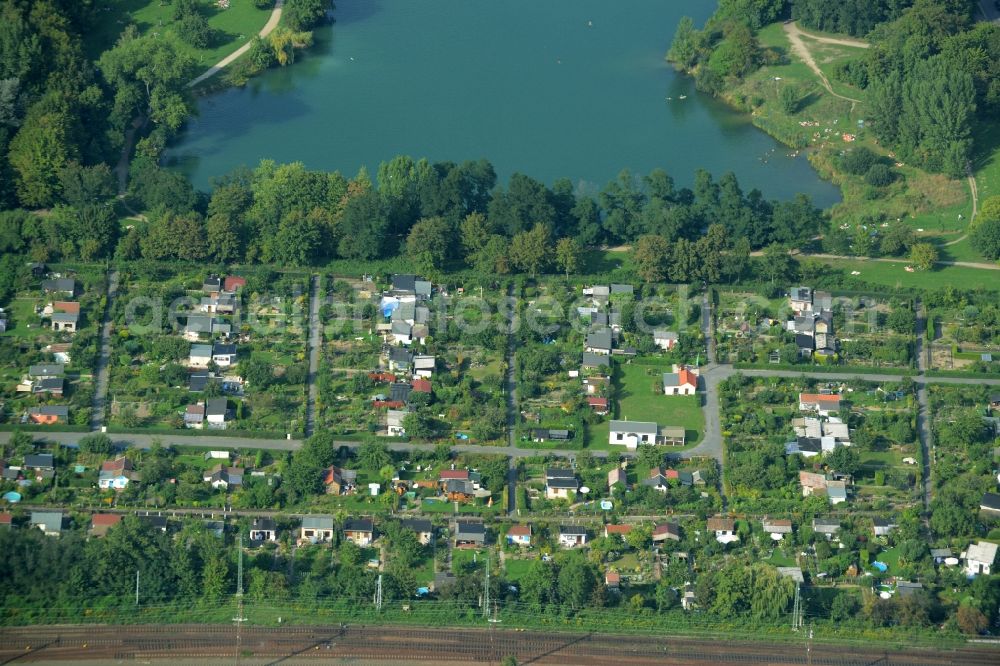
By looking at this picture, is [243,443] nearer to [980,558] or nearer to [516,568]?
[516,568]

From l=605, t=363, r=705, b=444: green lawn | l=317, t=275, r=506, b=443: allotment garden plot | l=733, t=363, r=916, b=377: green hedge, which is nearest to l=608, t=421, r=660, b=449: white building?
l=605, t=363, r=705, b=444: green lawn

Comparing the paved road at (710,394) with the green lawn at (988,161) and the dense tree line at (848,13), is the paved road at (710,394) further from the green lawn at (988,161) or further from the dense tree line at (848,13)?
the dense tree line at (848,13)

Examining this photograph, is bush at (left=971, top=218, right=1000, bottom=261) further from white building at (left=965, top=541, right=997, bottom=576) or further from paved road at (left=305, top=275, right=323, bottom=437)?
paved road at (left=305, top=275, right=323, bottom=437)

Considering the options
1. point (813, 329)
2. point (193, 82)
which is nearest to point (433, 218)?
point (813, 329)

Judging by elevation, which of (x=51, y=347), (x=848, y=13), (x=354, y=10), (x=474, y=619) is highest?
(x=354, y=10)

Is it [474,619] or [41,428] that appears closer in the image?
[474,619]

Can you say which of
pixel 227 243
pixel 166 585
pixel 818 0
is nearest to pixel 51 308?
pixel 227 243
